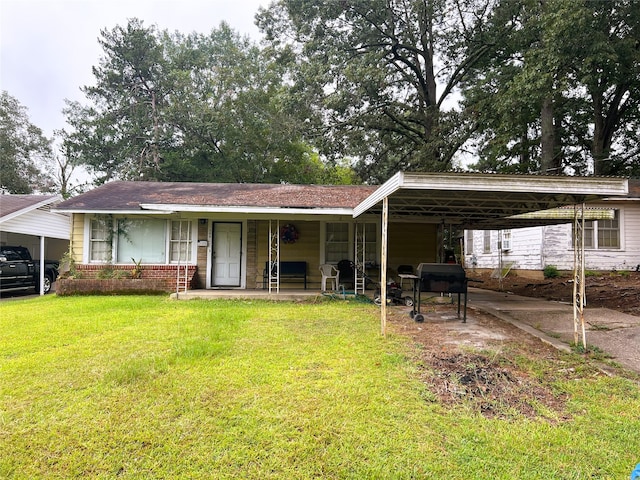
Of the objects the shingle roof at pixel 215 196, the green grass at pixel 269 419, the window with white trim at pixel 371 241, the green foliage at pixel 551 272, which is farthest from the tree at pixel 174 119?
the green grass at pixel 269 419

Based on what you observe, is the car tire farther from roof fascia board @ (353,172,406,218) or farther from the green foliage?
the green foliage

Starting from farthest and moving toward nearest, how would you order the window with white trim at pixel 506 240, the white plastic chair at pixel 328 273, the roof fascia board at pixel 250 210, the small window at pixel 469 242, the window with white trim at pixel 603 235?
the small window at pixel 469 242, the window with white trim at pixel 506 240, the window with white trim at pixel 603 235, the white plastic chair at pixel 328 273, the roof fascia board at pixel 250 210

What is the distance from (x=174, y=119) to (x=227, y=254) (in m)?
16.1

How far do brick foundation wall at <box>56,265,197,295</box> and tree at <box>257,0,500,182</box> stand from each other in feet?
33.6

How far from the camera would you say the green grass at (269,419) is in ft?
7.57

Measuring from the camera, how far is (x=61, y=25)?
1309 centimetres

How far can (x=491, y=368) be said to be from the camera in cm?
398

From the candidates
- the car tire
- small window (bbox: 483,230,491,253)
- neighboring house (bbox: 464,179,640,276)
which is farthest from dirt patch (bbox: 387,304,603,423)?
the car tire

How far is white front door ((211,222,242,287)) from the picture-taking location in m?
10.9

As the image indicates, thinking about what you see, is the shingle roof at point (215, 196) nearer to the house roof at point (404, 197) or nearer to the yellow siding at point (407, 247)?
the house roof at point (404, 197)

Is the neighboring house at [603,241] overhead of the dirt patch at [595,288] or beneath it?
overhead

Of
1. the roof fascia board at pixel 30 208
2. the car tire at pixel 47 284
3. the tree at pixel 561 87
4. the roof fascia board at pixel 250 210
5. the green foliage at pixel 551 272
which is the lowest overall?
the car tire at pixel 47 284

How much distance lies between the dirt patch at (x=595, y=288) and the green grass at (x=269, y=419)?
5.86 metres

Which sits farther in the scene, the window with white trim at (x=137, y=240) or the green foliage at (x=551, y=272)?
the green foliage at (x=551, y=272)
